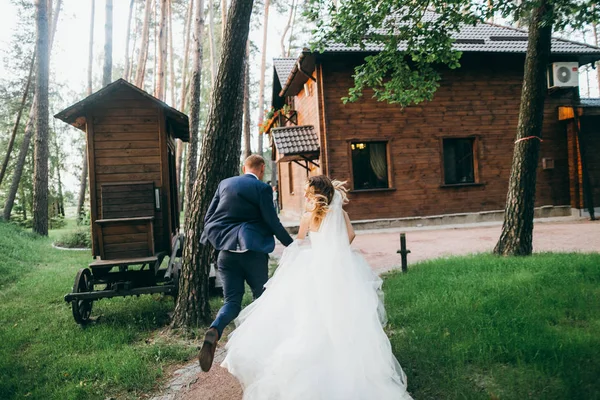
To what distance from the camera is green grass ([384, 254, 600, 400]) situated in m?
3.09

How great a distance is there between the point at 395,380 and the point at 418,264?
501cm

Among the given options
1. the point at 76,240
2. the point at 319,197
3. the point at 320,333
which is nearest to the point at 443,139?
the point at 319,197

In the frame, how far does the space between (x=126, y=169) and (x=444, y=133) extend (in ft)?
40.4

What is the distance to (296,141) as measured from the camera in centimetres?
1485

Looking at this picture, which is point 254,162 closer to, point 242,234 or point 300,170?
point 242,234

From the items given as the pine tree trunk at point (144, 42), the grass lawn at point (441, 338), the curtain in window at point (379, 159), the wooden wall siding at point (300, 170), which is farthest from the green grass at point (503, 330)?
the pine tree trunk at point (144, 42)

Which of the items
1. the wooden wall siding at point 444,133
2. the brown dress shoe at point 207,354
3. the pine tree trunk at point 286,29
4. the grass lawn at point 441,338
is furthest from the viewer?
the pine tree trunk at point 286,29

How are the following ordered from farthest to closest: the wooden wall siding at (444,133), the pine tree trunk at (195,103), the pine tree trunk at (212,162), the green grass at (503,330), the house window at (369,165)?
the house window at (369,165), the wooden wall siding at (444,133), the pine tree trunk at (195,103), the pine tree trunk at (212,162), the green grass at (503,330)

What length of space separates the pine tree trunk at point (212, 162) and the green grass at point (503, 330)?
8.27 feet

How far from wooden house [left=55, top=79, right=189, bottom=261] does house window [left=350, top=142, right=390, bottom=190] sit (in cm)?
919

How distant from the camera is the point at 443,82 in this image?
50.0 ft

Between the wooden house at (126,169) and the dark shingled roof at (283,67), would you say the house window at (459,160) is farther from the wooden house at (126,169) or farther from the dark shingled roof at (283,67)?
the wooden house at (126,169)

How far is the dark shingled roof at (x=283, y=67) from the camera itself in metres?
19.2

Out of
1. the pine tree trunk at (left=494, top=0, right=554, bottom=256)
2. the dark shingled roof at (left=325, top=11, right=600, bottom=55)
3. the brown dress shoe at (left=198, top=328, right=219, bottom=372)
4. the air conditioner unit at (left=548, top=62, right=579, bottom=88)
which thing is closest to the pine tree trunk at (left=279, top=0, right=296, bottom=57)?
the dark shingled roof at (left=325, top=11, right=600, bottom=55)
